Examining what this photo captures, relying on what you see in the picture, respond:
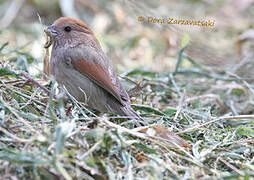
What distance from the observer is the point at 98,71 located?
13.5ft

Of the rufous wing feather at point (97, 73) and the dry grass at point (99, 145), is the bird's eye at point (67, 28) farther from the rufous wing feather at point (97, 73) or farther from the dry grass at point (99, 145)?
the dry grass at point (99, 145)

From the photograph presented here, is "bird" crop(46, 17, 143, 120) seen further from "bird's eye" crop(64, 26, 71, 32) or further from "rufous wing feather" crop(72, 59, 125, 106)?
"bird's eye" crop(64, 26, 71, 32)

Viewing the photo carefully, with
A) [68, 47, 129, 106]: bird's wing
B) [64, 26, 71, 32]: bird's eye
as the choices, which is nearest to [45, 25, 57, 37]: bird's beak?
[64, 26, 71, 32]: bird's eye

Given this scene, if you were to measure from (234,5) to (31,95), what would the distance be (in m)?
7.36

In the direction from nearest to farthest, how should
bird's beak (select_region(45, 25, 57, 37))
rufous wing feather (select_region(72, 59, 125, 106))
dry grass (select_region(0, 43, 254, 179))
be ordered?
dry grass (select_region(0, 43, 254, 179))
rufous wing feather (select_region(72, 59, 125, 106))
bird's beak (select_region(45, 25, 57, 37))

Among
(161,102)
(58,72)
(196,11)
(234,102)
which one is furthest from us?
(196,11)

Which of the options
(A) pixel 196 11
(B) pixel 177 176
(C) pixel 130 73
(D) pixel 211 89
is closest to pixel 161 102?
(C) pixel 130 73

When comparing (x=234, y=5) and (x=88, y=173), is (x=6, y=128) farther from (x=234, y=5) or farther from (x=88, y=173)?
(x=234, y=5)

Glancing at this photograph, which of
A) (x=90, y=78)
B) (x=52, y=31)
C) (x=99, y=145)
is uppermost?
(x=52, y=31)

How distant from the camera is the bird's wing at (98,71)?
4051 millimetres

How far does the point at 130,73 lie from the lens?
5.21 m

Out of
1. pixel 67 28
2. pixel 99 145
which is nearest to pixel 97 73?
pixel 67 28

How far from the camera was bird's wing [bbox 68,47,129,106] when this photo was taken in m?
4.05

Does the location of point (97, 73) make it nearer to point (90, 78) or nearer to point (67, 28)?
point (90, 78)
